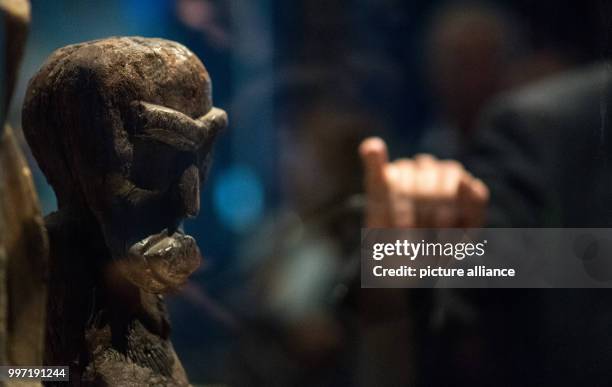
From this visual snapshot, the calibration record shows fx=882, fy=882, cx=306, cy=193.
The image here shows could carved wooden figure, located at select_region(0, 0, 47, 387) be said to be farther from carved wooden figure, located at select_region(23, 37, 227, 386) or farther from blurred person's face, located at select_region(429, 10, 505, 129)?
blurred person's face, located at select_region(429, 10, 505, 129)

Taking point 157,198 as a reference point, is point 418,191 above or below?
above

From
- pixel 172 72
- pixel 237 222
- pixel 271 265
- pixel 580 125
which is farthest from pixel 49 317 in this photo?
pixel 580 125

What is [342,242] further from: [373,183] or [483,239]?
[483,239]

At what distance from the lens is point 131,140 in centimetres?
123

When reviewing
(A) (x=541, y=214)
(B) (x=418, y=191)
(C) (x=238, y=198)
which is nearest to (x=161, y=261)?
(C) (x=238, y=198)

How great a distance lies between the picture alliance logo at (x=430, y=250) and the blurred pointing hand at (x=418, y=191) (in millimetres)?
112

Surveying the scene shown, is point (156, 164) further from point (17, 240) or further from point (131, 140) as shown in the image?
point (17, 240)

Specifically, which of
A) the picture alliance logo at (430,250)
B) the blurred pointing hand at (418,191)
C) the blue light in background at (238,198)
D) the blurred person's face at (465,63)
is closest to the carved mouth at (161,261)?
the blue light in background at (238,198)

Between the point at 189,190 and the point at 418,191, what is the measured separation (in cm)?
73

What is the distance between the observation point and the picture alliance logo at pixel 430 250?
165 centimetres

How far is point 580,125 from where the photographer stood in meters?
1.79

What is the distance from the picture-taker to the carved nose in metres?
1.27

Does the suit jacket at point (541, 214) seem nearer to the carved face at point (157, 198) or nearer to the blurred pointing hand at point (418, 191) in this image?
the blurred pointing hand at point (418, 191)

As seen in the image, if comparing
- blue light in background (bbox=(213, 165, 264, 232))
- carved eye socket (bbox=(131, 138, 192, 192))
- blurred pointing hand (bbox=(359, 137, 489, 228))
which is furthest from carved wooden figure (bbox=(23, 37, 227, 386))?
blurred pointing hand (bbox=(359, 137, 489, 228))
